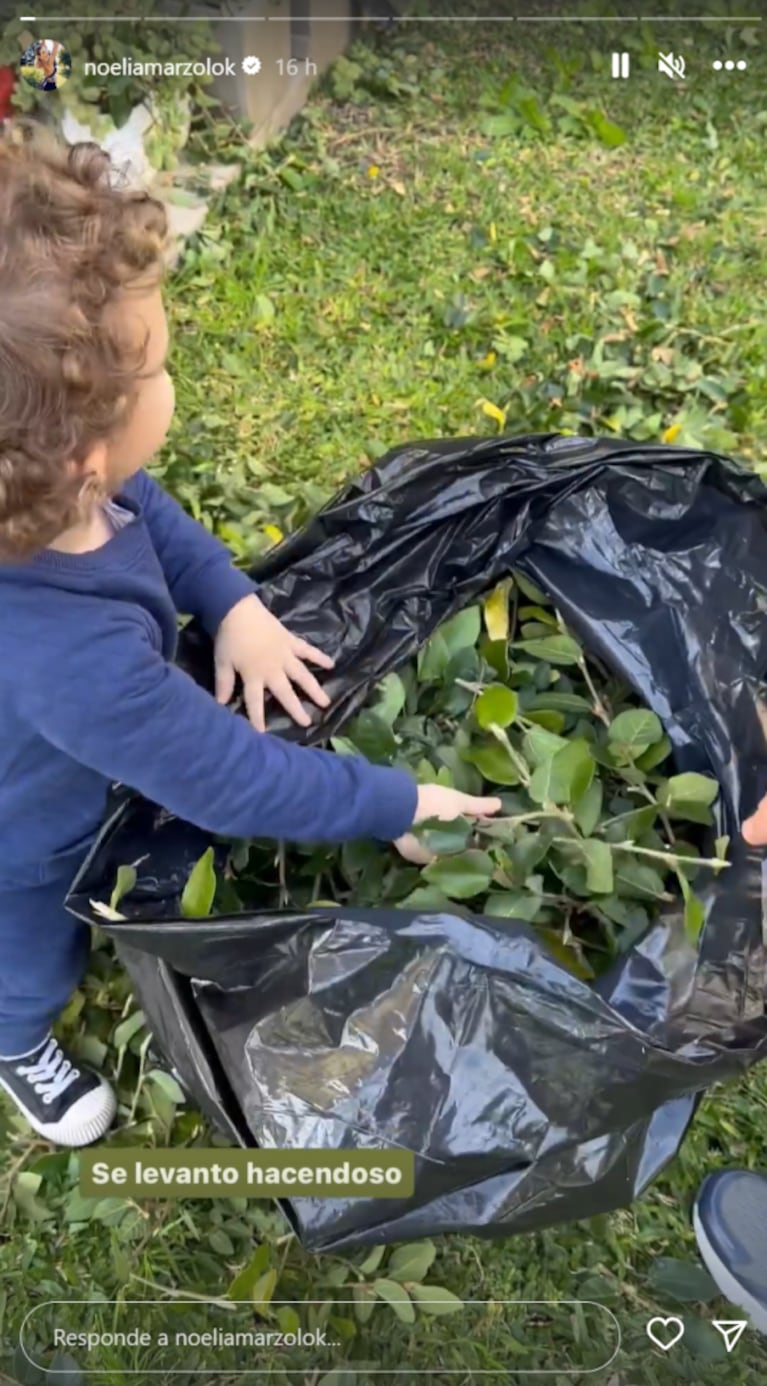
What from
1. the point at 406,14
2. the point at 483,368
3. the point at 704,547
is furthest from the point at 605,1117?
the point at 406,14

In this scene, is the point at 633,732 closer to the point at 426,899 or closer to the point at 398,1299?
the point at 426,899

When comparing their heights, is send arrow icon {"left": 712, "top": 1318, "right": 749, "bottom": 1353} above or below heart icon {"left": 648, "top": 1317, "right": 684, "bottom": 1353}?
above

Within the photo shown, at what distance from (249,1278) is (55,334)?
0.80m

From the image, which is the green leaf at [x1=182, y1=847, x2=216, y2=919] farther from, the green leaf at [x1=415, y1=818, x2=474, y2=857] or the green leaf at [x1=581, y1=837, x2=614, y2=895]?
the green leaf at [x1=581, y1=837, x2=614, y2=895]

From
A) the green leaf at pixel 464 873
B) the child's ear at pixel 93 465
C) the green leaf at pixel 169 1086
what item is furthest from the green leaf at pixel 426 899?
the child's ear at pixel 93 465

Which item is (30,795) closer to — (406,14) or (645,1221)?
(645,1221)

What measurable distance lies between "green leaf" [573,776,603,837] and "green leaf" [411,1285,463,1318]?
1.43 ft

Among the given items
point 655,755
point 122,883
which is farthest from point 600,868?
point 122,883

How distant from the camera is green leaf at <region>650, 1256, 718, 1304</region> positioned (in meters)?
0.97

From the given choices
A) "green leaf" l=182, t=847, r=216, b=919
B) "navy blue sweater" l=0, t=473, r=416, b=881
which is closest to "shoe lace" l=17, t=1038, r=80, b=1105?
"navy blue sweater" l=0, t=473, r=416, b=881

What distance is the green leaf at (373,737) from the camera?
0.99m

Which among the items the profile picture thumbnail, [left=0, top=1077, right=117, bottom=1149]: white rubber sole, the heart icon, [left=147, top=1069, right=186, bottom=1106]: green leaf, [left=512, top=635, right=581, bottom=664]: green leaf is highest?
the profile picture thumbnail

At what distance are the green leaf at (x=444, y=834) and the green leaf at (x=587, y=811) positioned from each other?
0.34 ft

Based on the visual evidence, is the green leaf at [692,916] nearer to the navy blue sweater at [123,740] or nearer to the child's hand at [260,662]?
the navy blue sweater at [123,740]
